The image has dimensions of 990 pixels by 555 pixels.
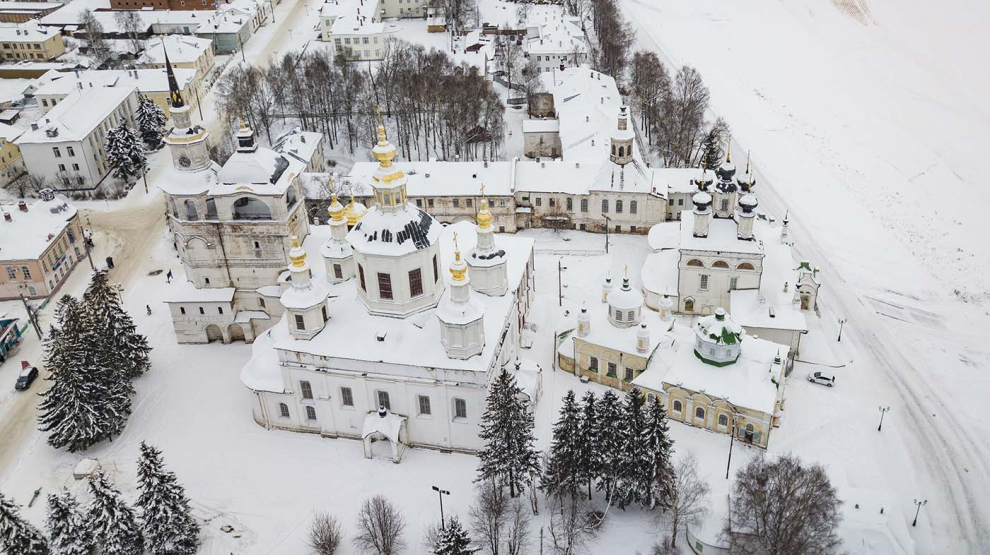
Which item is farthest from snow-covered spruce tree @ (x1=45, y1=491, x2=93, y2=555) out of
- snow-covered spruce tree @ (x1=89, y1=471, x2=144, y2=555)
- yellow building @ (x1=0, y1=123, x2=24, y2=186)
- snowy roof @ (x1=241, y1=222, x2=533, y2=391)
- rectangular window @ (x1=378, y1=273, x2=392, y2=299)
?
yellow building @ (x1=0, y1=123, x2=24, y2=186)

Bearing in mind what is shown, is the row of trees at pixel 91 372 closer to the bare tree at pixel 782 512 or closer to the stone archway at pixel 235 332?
the stone archway at pixel 235 332

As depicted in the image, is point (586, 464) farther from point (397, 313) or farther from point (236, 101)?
point (236, 101)

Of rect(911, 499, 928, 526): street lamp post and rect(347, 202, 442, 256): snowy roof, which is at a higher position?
rect(347, 202, 442, 256): snowy roof

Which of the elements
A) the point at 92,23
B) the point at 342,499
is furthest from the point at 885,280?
the point at 92,23

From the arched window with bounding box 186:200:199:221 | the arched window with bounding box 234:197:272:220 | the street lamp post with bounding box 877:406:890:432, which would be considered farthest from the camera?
the arched window with bounding box 234:197:272:220

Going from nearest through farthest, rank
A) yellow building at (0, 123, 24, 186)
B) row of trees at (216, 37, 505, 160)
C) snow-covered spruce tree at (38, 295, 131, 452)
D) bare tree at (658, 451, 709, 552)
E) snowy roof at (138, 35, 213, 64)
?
bare tree at (658, 451, 709, 552)
snow-covered spruce tree at (38, 295, 131, 452)
yellow building at (0, 123, 24, 186)
row of trees at (216, 37, 505, 160)
snowy roof at (138, 35, 213, 64)

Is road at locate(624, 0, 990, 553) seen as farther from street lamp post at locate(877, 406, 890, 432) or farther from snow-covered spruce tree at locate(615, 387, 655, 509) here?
snow-covered spruce tree at locate(615, 387, 655, 509)
